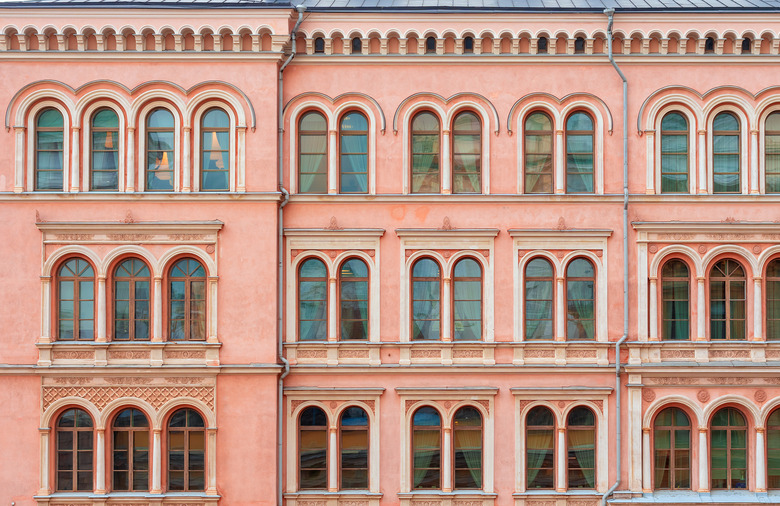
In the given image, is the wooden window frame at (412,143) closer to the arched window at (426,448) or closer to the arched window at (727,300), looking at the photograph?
the arched window at (426,448)

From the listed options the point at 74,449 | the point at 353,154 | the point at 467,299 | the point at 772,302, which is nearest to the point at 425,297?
the point at 467,299

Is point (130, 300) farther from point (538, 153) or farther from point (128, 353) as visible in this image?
point (538, 153)

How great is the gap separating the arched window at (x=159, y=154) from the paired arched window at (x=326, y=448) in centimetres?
706

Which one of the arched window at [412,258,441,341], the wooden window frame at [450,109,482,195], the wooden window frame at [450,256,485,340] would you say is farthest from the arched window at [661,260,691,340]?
the arched window at [412,258,441,341]

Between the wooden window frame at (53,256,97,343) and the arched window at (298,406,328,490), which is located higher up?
the wooden window frame at (53,256,97,343)

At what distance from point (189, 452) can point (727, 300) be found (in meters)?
14.6

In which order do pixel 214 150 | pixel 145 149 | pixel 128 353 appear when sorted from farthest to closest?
pixel 214 150 < pixel 145 149 < pixel 128 353

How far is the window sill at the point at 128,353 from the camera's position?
2123 cm

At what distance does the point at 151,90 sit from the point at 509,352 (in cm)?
1152

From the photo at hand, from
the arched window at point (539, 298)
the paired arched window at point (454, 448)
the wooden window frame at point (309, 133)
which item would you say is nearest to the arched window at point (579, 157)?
the arched window at point (539, 298)

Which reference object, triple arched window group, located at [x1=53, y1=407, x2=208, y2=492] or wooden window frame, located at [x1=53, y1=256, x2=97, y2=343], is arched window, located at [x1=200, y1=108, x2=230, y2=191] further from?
triple arched window group, located at [x1=53, y1=407, x2=208, y2=492]

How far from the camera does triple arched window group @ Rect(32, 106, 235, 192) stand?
71.5 feet

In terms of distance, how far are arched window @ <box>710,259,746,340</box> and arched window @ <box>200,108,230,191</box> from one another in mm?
→ 13124

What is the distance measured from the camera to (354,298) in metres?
22.0
